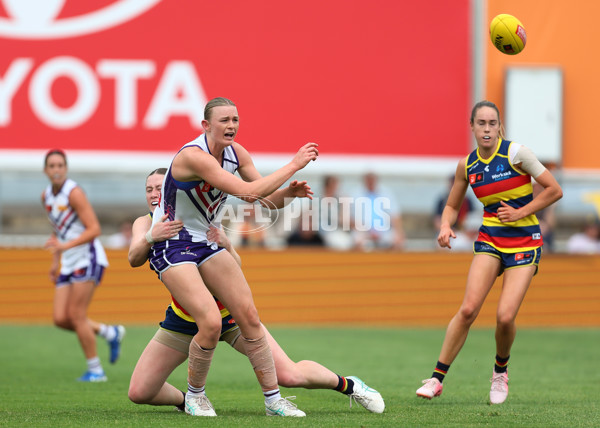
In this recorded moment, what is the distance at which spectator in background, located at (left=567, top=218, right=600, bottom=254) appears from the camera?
54.0 feet

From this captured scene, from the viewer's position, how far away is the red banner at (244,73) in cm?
1554

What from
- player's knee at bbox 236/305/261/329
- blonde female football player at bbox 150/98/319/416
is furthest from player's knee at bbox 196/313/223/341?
player's knee at bbox 236/305/261/329

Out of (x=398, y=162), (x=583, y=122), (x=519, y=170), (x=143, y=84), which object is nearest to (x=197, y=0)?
(x=143, y=84)

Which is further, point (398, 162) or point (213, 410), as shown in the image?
point (398, 162)

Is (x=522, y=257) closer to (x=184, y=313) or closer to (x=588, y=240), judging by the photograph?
(x=184, y=313)

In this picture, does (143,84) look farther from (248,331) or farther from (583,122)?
(248,331)

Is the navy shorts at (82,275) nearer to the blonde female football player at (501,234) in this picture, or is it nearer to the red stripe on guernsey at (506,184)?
the blonde female football player at (501,234)

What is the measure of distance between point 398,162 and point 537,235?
8.90 meters

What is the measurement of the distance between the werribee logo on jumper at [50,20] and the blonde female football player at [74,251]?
6483 mm

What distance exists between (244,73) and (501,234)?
9.42 metres

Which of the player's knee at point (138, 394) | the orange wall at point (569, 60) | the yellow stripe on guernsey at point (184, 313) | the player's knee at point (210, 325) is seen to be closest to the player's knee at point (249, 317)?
the player's knee at point (210, 325)

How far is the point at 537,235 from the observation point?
7305 mm

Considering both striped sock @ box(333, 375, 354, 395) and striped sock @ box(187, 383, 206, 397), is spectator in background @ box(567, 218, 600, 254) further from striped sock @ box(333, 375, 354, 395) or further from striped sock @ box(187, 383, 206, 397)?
striped sock @ box(187, 383, 206, 397)

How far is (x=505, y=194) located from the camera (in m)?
7.22
